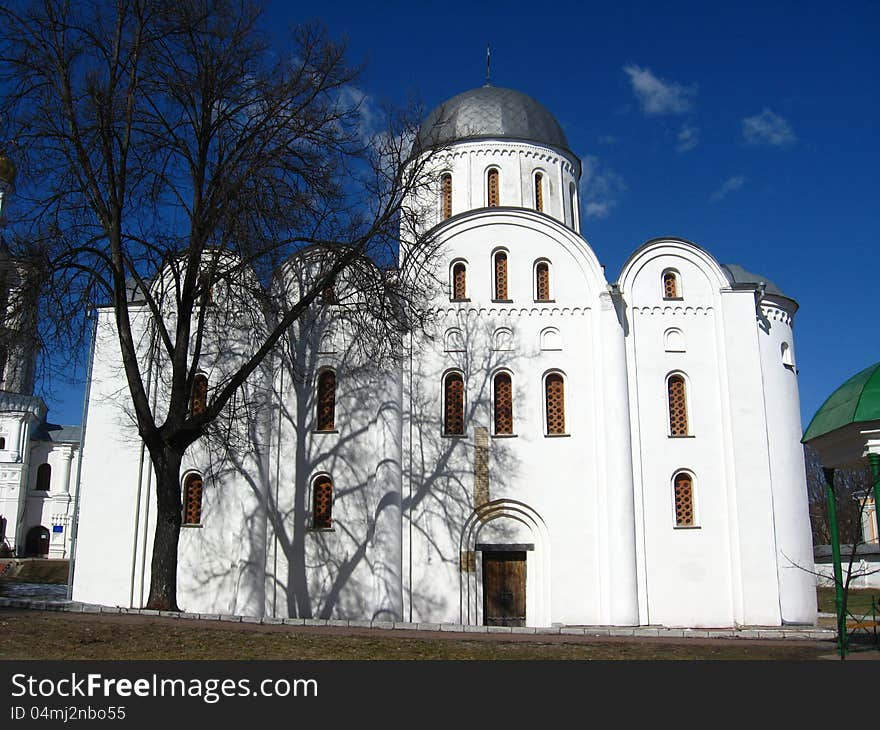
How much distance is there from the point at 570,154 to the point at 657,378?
782 centimetres

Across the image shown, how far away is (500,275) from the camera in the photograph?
20344 mm

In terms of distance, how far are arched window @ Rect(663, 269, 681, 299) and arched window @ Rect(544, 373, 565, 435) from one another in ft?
10.7

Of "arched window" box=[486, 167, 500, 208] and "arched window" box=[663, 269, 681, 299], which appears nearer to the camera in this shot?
"arched window" box=[663, 269, 681, 299]

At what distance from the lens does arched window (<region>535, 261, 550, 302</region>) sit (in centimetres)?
2005

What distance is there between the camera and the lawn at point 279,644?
9883 millimetres

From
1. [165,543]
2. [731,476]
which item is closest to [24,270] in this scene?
[165,543]

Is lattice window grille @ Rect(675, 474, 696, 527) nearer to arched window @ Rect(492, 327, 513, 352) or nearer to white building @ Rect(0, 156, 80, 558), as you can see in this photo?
arched window @ Rect(492, 327, 513, 352)

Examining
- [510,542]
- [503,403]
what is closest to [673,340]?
[503,403]

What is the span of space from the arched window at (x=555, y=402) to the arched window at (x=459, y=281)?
2783 mm

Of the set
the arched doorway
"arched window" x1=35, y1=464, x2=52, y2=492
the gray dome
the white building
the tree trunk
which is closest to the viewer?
the tree trunk

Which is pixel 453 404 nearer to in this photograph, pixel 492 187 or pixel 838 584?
pixel 492 187

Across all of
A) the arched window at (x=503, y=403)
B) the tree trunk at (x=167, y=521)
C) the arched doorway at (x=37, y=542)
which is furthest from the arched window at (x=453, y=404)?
the arched doorway at (x=37, y=542)

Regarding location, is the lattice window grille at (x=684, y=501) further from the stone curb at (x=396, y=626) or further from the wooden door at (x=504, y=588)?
the wooden door at (x=504, y=588)

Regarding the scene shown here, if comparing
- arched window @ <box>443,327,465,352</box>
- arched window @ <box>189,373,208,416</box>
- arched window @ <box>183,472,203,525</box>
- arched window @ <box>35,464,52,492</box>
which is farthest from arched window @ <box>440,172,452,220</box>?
arched window @ <box>35,464,52,492</box>
